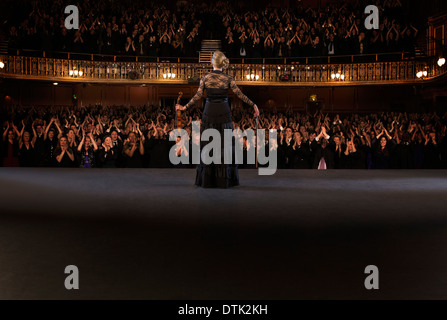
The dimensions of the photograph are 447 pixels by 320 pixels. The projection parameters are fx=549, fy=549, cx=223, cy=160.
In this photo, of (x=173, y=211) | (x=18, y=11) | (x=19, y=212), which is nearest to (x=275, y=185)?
(x=173, y=211)

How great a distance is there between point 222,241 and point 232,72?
21.7 meters

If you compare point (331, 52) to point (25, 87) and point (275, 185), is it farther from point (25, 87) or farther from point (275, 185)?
point (275, 185)

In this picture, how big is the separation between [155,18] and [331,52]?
328 inches

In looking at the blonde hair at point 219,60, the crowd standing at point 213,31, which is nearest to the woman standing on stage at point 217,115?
the blonde hair at point 219,60

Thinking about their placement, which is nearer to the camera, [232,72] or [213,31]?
[232,72]

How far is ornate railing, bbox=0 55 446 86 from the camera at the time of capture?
77.5 feet

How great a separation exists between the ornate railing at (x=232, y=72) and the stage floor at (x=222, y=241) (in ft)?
57.1

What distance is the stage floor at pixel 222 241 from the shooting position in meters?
3.05

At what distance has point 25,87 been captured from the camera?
2608 cm

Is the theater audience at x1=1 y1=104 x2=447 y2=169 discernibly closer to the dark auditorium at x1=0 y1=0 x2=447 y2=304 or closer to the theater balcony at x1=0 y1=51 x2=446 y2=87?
the dark auditorium at x1=0 y1=0 x2=447 y2=304

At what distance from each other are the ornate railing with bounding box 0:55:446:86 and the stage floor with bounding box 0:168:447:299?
17.4 meters

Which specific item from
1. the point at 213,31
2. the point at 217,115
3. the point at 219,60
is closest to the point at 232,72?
the point at 213,31

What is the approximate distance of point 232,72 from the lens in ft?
83.1

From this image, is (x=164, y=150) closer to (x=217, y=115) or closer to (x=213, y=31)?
(x=217, y=115)
